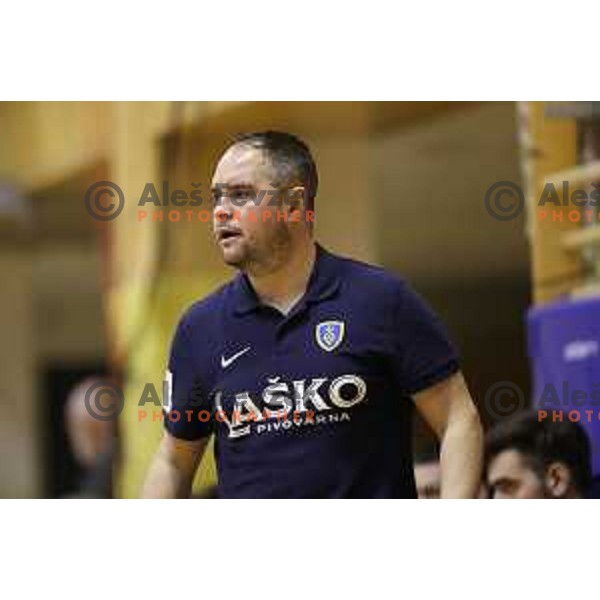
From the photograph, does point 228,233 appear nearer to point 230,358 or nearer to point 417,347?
point 230,358

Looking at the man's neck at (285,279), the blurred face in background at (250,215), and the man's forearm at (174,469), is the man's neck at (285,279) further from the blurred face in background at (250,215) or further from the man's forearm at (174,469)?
the man's forearm at (174,469)

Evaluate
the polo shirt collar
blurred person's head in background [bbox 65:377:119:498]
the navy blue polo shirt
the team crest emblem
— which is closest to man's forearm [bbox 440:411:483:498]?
the navy blue polo shirt

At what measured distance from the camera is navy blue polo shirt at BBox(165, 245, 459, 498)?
4906 mm

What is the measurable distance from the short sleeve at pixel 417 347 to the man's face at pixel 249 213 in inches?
13.3

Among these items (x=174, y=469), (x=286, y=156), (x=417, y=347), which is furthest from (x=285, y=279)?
(x=174, y=469)

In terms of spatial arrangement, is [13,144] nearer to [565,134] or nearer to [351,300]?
[565,134]

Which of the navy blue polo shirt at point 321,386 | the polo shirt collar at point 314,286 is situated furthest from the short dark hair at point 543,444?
the polo shirt collar at point 314,286

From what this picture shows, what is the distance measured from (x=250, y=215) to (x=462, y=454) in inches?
29.5

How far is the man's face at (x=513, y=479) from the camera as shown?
5.57 meters

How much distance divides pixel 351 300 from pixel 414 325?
7.0 inches

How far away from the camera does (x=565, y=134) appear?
20.8ft

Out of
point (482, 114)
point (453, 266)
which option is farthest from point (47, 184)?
point (482, 114)

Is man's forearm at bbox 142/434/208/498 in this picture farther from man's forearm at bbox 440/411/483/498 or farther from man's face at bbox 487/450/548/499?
man's face at bbox 487/450/548/499

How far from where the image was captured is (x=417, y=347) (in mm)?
4883
